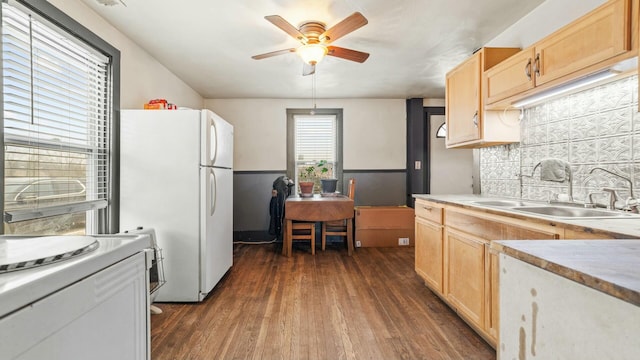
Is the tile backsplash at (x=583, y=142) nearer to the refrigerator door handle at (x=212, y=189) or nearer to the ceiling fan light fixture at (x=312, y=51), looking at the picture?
the ceiling fan light fixture at (x=312, y=51)

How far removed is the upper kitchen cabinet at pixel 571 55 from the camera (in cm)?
132

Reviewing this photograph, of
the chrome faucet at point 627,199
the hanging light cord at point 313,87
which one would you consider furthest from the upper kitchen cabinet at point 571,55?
the hanging light cord at point 313,87

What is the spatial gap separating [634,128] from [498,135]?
32.2 inches

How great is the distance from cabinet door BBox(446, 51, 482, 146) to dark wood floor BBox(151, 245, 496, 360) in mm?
1434

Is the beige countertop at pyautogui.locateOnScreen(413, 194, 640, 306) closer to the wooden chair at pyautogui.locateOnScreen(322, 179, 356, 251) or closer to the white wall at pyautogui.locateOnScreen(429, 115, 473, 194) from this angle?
the wooden chair at pyautogui.locateOnScreen(322, 179, 356, 251)

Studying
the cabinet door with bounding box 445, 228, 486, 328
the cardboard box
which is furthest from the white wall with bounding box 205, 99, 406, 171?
the cabinet door with bounding box 445, 228, 486, 328

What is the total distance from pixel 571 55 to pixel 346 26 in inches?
52.5

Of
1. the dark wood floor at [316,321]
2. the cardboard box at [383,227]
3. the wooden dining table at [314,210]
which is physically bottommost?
the dark wood floor at [316,321]

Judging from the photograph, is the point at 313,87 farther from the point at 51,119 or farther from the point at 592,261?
the point at 592,261

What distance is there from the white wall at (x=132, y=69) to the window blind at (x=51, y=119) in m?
0.17

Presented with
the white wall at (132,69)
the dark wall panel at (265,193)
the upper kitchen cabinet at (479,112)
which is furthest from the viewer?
the dark wall panel at (265,193)

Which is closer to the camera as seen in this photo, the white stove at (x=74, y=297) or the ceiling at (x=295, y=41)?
the white stove at (x=74, y=297)

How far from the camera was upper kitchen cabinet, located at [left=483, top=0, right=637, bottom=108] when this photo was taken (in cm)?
132

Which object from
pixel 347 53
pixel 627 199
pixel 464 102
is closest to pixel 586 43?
pixel 627 199
